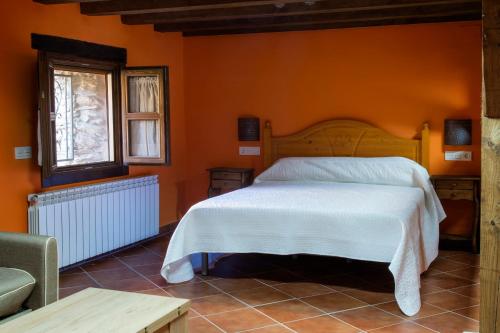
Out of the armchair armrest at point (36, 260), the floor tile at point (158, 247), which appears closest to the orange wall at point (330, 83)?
the floor tile at point (158, 247)

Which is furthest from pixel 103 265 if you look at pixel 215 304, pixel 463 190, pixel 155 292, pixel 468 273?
pixel 463 190

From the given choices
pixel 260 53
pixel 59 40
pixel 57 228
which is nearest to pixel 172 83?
pixel 260 53

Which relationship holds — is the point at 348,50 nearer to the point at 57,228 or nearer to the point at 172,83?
the point at 172,83

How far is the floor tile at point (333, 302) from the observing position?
3.91m

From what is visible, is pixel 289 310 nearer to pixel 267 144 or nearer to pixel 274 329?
pixel 274 329

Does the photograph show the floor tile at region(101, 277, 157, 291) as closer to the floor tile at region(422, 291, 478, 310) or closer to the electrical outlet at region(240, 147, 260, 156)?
the floor tile at region(422, 291, 478, 310)

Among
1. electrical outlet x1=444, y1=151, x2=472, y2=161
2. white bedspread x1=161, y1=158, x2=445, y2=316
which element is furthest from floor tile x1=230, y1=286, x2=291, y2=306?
electrical outlet x1=444, y1=151, x2=472, y2=161

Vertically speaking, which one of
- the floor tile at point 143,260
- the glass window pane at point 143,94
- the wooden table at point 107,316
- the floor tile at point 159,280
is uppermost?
the glass window pane at point 143,94

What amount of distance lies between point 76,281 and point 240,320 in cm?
161

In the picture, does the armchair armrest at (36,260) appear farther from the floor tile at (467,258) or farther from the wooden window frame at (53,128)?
the floor tile at (467,258)

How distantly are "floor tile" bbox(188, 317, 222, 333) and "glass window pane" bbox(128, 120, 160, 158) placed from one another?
2.13m

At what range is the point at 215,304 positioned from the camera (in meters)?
4.01

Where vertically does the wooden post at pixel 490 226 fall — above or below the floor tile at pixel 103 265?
above

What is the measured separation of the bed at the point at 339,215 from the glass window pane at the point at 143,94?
1.22 m
